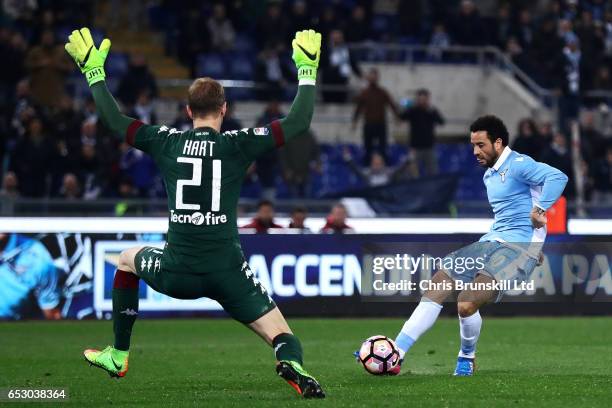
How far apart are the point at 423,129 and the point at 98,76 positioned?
16.4 m

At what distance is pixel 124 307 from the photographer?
9.75 m

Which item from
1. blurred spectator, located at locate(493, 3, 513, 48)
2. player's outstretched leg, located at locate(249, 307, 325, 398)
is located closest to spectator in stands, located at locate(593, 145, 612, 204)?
blurred spectator, located at locate(493, 3, 513, 48)

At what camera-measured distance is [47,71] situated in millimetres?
23906

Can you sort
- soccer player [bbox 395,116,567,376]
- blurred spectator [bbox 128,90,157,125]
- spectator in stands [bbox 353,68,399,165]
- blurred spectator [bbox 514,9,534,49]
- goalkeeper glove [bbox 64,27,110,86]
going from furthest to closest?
blurred spectator [bbox 514,9,534,49] < spectator in stands [bbox 353,68,399,165] < blurred spectator [bbox 128,90,157,125] < soccer player [bbox 395,116,567,376] < goalkeeper glove [bbox 64,27,110,86]

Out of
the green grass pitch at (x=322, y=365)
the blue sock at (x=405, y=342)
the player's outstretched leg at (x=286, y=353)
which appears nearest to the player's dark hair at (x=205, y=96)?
the player's outstretched leg at (x=286, y=353)

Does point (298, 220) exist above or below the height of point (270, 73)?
below

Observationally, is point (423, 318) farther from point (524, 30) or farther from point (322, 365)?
point (524, 30)

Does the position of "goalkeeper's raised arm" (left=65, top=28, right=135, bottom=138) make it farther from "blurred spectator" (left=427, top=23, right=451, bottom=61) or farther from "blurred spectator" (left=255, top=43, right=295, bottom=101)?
"blurred spectator" (left=427, top=23, right=451, bottom=61)

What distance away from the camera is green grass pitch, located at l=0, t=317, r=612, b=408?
9.48 metres

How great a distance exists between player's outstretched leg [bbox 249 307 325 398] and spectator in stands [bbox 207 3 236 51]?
60.4 ft

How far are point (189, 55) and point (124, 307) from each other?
1754cm

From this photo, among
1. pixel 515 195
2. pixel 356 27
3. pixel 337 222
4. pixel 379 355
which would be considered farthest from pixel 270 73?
pixel 379 355

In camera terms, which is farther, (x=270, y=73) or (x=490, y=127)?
(x=270, y=73)

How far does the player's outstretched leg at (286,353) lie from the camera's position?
8984mm
